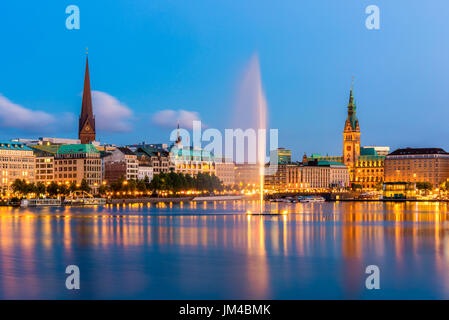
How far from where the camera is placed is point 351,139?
608ft

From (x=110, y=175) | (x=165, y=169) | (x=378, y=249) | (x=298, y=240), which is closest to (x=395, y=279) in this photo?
(x=378, y=249)

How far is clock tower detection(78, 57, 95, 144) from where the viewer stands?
140 metres

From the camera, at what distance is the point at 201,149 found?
160 m

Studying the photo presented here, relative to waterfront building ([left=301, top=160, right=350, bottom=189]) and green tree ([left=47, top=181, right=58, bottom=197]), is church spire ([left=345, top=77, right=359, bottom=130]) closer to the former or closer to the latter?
waterfront building ([left=301, top=160, right=350, bottom=189])

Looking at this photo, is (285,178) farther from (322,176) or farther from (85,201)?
(85,201)

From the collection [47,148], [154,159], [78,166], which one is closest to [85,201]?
[78,166]

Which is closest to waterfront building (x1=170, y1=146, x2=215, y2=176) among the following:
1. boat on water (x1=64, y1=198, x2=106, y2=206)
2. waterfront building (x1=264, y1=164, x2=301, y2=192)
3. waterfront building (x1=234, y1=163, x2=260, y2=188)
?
waterfront building (x1=234, y1=163, x2=260, y2=188)

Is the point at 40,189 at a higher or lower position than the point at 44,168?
lower

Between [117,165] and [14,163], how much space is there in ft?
60.7

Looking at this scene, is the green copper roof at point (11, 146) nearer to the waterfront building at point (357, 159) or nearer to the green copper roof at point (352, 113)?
the waterfront building at point (357, 159)

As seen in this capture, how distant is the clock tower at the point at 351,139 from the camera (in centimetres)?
18450

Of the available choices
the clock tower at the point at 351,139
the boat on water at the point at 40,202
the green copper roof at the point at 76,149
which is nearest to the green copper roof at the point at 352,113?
the clock tower at the point at 351,139

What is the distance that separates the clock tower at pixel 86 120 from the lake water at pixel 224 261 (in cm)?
9385

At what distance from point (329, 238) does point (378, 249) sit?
20.9 feet
